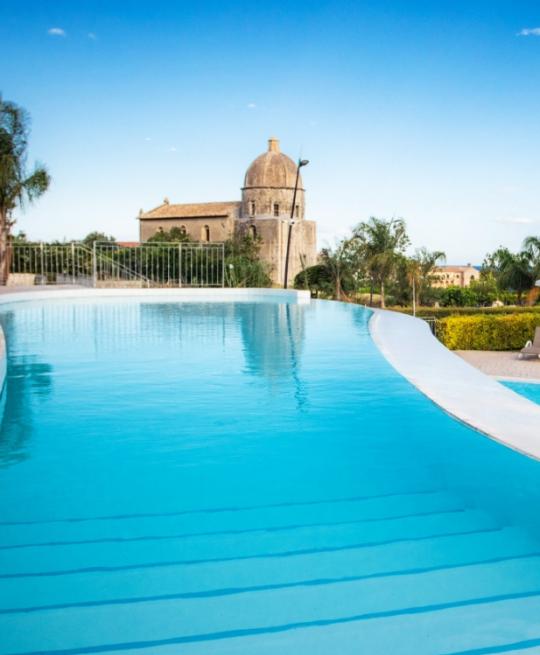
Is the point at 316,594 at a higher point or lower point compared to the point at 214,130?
lower

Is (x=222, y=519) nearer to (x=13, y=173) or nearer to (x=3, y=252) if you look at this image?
(x=3, y=252)

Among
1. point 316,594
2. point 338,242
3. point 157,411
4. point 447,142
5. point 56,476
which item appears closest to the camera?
point 316,594

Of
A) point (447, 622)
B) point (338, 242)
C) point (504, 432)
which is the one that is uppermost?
point (338, 242)

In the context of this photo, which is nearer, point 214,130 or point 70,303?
point 70,303

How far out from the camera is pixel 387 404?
16.1 ft

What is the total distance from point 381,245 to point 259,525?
3496 centimetres

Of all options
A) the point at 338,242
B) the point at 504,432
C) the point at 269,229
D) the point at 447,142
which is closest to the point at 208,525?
the point at 504,432

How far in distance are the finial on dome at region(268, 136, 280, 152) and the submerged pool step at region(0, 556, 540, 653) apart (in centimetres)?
5638

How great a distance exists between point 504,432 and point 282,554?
6.17 ft

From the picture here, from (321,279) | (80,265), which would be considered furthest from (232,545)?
(321,279)

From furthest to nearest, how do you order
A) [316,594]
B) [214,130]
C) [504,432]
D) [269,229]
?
1. [269,229]
2. [214,130]
3. [504,432]
4. [316,594]

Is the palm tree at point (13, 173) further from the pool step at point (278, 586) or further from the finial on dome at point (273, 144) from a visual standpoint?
the finial on dome at point (273, 144)

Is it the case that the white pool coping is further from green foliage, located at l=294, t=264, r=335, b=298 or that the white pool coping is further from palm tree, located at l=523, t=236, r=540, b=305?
palm tree, located at l=523, t=236, r=540, b=305

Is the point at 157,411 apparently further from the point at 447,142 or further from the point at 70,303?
the point at 447,142
